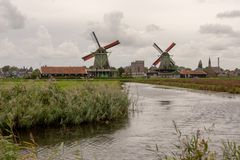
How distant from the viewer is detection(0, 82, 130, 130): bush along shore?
17812 mm

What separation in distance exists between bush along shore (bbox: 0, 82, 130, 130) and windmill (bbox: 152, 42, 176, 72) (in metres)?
93.9

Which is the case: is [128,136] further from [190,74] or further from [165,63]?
[190,74]

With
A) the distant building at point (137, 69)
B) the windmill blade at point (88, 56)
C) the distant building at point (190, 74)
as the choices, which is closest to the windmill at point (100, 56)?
the windmill blade at point (88, 56)

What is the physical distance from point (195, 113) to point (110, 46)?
72.9 metres

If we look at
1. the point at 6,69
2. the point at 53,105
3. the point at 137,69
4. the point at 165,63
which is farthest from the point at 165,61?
the point at 53,105

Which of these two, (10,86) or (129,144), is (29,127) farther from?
(129,144)

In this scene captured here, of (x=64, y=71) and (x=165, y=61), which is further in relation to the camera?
(x=165, y=61)

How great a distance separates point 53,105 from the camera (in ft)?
62.0

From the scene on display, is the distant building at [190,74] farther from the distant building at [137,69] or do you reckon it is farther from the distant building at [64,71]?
the distant building at [64,71]

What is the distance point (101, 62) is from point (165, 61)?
2601cm

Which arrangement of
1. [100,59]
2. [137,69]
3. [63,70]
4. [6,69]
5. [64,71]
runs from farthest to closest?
[137,69]
[6,69]
[63,70]
[64,71]
[100,59]

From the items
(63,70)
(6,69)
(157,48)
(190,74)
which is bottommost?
(190,74)

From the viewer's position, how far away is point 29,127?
1838cm

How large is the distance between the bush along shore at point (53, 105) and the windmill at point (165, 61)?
93.9 meters
